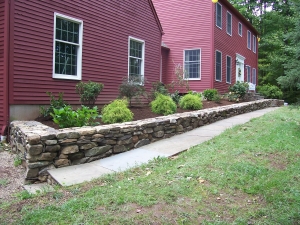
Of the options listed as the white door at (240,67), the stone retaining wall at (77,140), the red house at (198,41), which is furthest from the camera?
the white door at (240,67)

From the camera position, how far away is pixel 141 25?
37.2 ft

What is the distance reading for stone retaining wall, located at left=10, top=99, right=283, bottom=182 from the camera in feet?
15.0

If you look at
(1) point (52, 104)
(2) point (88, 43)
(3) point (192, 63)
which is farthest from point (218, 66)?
(1) point (52, 104)

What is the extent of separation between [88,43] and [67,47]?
831 mm

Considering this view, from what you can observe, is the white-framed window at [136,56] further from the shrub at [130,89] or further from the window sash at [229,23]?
the window sash at [229,23]

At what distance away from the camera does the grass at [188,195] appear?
2.90m

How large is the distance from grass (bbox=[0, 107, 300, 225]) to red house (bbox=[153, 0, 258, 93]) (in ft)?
33.3

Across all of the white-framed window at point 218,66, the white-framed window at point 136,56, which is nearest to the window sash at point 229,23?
the white-framed window at point 218,66

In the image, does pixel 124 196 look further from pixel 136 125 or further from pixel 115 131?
pixel 136 125

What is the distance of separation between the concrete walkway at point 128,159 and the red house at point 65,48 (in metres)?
2.98

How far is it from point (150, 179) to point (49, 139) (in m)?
1.94

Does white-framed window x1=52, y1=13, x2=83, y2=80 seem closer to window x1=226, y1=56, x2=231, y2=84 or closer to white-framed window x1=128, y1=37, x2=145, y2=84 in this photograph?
white-framed window x1=128, y1=37, x2=145, y2=84

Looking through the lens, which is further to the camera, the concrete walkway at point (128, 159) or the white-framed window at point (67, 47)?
the white-framed window at point (67, 47)

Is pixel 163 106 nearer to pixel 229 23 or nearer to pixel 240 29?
pixel 229 23
